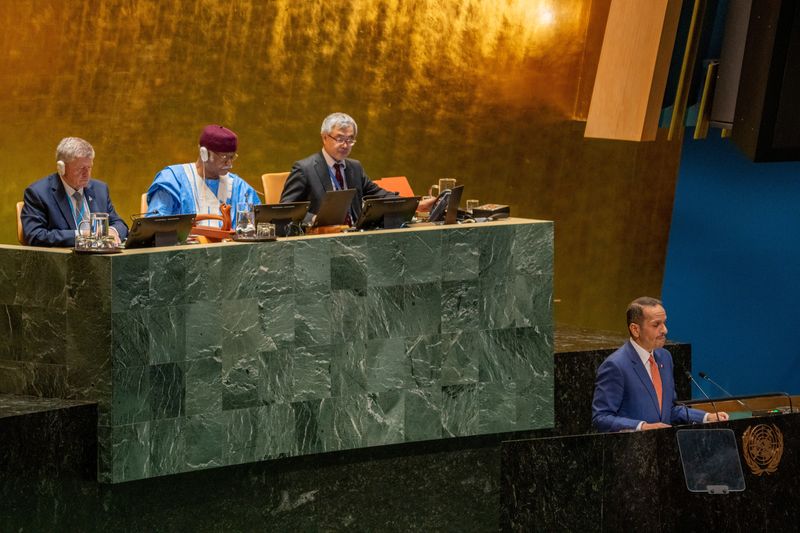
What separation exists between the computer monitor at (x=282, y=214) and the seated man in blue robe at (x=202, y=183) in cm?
53

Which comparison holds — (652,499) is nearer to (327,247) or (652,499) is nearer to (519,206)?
(327,247)

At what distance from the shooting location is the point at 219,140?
245 inches

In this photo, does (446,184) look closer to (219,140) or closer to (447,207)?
(447,207)

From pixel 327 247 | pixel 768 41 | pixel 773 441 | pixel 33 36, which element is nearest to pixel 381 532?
→ pixel 327 247

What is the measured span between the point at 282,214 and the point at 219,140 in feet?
2.16

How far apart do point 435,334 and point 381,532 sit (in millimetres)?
910

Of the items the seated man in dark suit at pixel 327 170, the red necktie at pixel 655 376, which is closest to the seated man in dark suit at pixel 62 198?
the seated man in dark suit at pixel 327 170

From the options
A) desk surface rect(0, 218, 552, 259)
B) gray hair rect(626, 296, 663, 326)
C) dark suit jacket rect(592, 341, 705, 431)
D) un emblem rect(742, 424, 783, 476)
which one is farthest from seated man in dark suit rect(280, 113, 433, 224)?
un emblem rect(742, 424, 783, 476)

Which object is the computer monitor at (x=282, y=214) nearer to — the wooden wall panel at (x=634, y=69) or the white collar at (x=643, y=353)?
the white collar at (x=643, y=353)

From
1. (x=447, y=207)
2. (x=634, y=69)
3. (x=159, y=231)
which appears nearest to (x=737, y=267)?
(x=634, y=69)

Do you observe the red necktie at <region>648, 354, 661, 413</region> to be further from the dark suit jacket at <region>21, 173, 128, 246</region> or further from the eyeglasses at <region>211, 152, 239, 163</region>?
the dark suit jacket at <region>21, 173, 128, 246</region>

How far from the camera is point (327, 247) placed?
574cm

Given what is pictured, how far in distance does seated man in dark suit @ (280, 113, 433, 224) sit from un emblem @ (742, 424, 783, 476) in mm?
2029

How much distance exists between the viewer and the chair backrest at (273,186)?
698 centimetres
